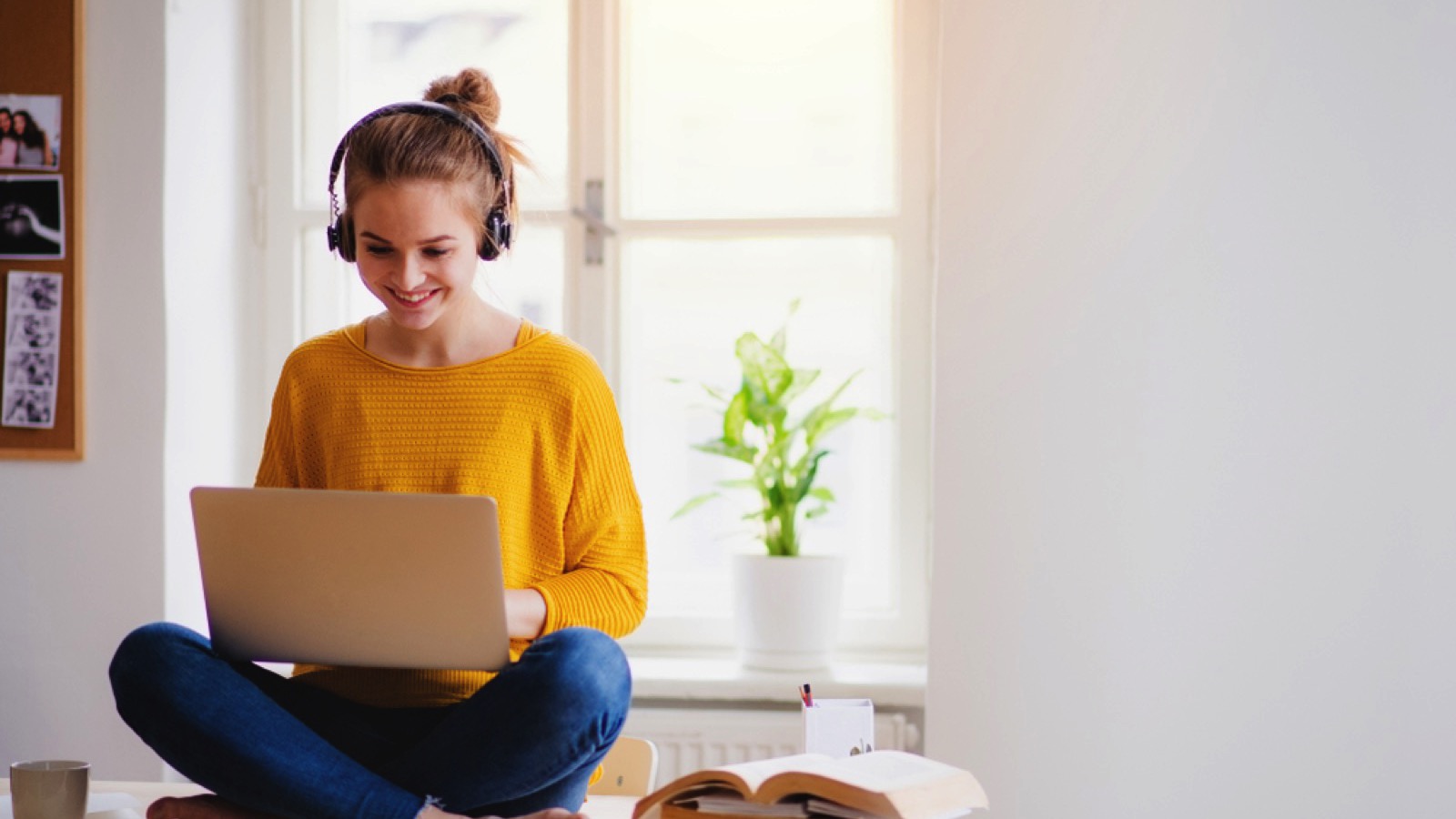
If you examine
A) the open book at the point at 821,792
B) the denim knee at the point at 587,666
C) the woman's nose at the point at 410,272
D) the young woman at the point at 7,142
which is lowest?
the open book at the point at 821,792

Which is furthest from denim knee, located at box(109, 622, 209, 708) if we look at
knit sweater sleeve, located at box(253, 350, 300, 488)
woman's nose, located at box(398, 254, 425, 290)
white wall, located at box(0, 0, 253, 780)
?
white wall, located at box(0, 0, 253, 780)

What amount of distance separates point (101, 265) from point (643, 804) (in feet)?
5.01

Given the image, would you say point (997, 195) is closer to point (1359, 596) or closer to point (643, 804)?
A: point (1359, 596)

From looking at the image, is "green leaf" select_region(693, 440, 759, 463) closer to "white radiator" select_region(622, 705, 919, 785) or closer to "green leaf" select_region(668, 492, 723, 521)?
"green leaf" select_region(668, 492, 723, 521)

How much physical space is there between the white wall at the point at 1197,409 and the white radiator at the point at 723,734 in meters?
0.14

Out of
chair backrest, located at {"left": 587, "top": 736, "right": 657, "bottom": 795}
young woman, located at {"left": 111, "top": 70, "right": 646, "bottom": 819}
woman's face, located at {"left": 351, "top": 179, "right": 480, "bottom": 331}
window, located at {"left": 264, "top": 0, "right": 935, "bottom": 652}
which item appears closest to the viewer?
young woman, located at {"left": 111, "top": 70, "right": 646, "bottom": 819}

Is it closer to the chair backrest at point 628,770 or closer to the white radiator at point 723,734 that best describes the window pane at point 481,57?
the white radiator at point 723,734

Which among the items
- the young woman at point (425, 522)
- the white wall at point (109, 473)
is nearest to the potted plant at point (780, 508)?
the young woman at point (425, 522)

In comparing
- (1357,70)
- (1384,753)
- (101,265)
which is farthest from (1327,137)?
(101,265)

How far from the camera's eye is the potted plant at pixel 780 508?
224 centimetres

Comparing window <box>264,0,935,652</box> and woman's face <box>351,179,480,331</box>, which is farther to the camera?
window <box>264,0,935,652</box>

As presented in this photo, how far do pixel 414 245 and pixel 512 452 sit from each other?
248mm

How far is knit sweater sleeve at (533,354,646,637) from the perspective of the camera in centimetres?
149

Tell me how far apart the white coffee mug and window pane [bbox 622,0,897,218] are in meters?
1.44
